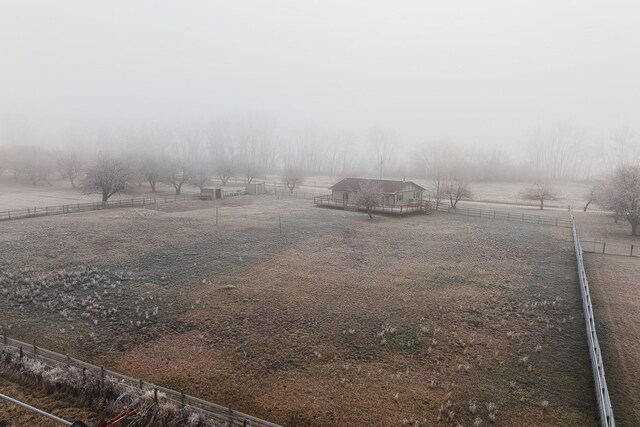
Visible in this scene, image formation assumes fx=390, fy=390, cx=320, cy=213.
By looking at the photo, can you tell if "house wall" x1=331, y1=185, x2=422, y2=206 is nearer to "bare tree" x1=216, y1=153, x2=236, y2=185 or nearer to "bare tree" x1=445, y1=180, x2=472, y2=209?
"bare tree" x1=445, y1=180, x2=472, y2=209

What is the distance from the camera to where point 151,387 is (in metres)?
12.5

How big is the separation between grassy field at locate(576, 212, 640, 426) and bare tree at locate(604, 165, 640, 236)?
351 cm

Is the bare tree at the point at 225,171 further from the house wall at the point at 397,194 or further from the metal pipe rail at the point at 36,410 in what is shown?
the metal pipe rail at the point at 36,410

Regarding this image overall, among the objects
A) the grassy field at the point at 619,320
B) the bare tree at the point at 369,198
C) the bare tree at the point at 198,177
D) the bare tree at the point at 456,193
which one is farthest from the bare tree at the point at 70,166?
the grassy field at the point at 619,320

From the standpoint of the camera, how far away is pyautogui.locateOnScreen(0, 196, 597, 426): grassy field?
42.0 ft

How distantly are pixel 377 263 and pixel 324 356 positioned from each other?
12.3 m

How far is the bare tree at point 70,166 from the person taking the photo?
71.6 m

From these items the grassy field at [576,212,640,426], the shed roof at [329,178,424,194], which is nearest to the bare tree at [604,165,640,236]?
the grassy field at [576,212,640,426]

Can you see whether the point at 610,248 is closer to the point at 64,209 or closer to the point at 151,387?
the point at 151,387

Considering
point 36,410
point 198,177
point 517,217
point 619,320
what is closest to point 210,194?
point 198,177

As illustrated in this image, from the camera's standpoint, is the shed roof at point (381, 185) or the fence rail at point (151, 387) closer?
the fence rail at point (151, 387)

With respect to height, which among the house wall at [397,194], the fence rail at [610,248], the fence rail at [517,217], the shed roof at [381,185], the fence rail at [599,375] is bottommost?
the fence rail at [599,375]

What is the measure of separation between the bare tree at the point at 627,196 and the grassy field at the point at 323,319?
9.50 metres

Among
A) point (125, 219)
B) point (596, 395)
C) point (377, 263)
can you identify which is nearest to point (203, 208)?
point (125, 219)
